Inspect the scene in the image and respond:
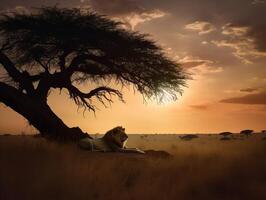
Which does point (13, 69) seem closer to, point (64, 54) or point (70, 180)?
point (64, 54)

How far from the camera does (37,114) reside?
1614cm

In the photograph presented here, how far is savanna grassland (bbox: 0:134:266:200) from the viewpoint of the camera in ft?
27.2

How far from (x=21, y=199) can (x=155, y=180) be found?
3211 mm

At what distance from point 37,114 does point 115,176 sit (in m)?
7.28

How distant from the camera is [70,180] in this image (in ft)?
29.1

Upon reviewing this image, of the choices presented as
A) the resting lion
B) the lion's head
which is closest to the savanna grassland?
the resting lion

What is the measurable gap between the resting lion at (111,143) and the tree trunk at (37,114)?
2.69 m

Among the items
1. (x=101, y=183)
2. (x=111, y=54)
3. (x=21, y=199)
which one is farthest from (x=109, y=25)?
(x=21, y=199)

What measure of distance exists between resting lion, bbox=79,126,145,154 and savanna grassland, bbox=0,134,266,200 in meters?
0.92

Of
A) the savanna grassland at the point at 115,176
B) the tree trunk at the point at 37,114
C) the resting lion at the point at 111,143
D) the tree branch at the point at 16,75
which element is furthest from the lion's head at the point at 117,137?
the tree branch at the point at 16,75

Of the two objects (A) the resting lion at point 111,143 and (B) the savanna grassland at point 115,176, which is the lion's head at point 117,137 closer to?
(A) the resting lion at point 111,143

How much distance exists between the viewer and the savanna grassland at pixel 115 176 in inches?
326

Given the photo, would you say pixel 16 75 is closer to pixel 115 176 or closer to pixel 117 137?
pixel 117 137

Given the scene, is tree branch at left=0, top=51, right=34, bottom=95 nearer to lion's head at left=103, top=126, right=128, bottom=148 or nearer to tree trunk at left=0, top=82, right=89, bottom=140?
tree trunk at left=0, top=82, right=89, bottom=140
